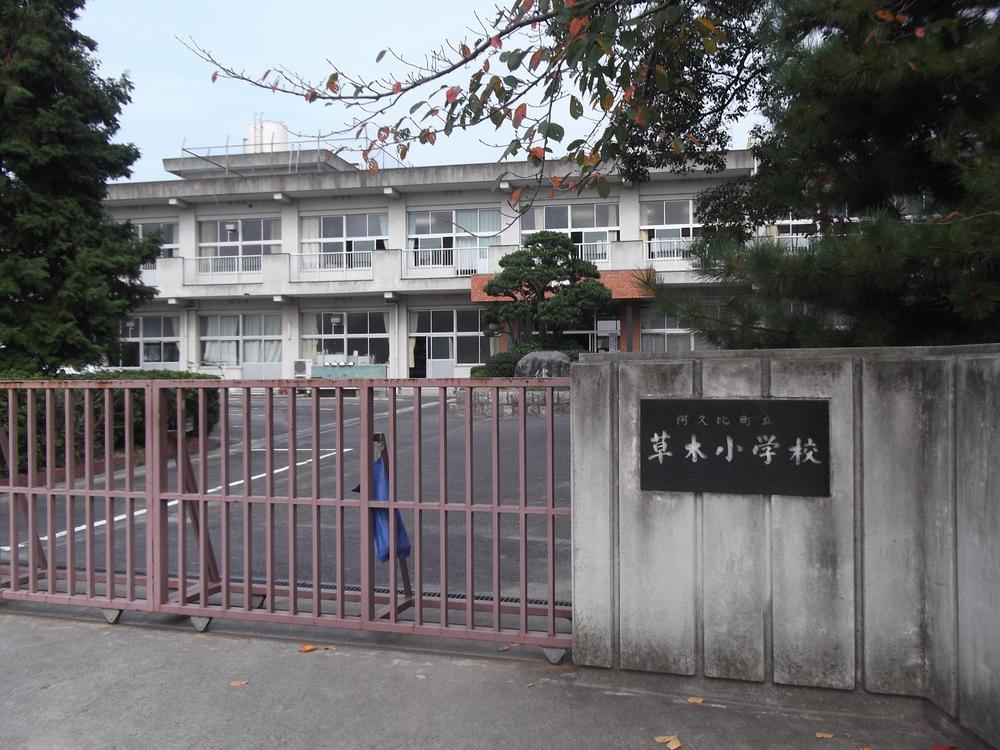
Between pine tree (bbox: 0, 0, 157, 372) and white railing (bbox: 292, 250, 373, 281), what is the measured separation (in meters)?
16.5

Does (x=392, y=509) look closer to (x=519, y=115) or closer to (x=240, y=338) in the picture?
(x=519, y=115)

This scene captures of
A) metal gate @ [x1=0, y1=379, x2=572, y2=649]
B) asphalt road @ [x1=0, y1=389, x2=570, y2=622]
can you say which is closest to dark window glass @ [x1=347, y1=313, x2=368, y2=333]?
asphalt road @ [x1=0, y1=389, x2=570, y2=622]

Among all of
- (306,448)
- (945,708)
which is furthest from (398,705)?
(306,448)

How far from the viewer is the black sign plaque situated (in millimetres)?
3553

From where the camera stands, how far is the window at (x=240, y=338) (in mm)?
31969

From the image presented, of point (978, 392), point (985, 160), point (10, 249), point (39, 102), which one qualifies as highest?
point (39, 102)

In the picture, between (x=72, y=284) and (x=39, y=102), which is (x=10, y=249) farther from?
(x=39, y=102)

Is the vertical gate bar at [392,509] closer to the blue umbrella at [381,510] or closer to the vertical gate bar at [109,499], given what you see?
the blue umbrella at [381,510]

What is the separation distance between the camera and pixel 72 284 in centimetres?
1227

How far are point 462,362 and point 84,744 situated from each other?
27357 mm

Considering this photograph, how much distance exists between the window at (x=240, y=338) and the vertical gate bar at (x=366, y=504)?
28.6m

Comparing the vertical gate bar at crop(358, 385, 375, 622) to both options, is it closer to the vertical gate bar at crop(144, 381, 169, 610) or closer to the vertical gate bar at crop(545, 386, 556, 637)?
the vertical gate bar at crop(545, 386, 556, 637)

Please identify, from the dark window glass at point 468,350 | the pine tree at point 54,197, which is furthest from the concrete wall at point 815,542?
the dark window glass at point 468,350

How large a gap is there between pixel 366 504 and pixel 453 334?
1034 inches
